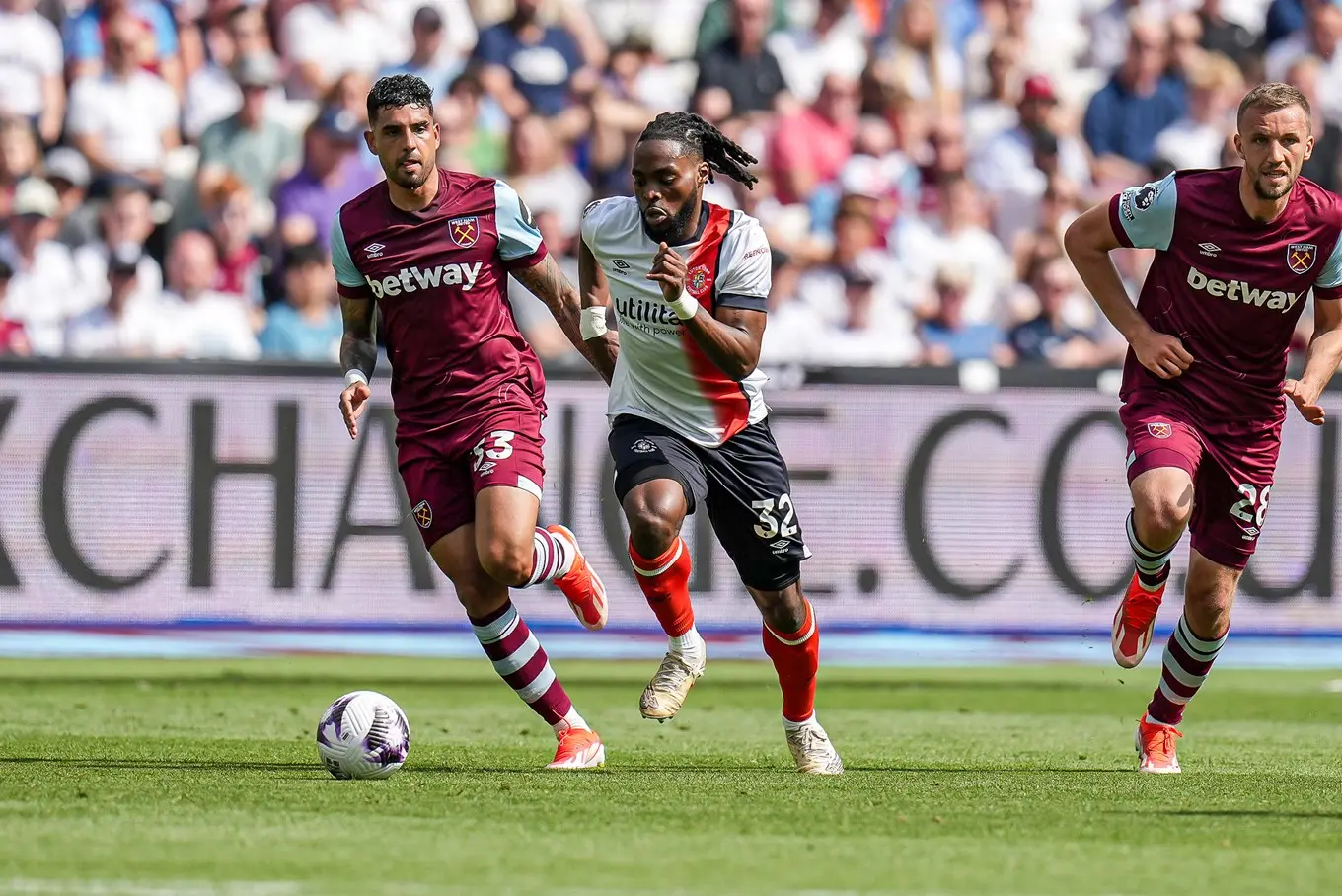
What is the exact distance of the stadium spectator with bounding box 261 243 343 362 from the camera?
14273 mm

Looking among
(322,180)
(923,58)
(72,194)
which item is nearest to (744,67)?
(923,58)

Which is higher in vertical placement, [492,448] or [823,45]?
[823,45]

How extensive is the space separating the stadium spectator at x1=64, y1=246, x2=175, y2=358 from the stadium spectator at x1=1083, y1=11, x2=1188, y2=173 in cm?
754

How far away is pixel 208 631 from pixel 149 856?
684cm

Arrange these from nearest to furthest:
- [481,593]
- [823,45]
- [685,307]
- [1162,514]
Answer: [685,307] < [1162,514] < [481,593] < [823,45]

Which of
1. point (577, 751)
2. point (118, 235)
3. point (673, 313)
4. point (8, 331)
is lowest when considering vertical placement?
point (8, 331)

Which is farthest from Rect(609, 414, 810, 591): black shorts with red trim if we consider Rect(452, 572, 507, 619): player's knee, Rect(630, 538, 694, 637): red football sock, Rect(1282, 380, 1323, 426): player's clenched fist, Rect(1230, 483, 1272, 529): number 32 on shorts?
Rect(1282, 380, 1323, 426): player's clenched fist

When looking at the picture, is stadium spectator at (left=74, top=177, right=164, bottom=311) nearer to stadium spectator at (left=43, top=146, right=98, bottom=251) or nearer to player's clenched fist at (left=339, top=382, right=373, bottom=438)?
stadium spectator at (left=43, top=146, right=98, bottom=251)

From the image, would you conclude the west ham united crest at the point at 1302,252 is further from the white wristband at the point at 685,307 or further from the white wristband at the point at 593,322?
the white wristband at the point at 593,322

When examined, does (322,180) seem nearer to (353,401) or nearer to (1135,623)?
(353,401)

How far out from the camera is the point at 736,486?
322 inches

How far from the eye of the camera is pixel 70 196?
50.7 feet

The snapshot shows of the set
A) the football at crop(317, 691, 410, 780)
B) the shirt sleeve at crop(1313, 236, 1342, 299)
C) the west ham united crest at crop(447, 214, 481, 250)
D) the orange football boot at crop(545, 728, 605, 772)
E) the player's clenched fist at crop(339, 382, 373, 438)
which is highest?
the shirt sleeve at crop(1313, 236, 1342, 299)

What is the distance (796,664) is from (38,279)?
8.55 m
